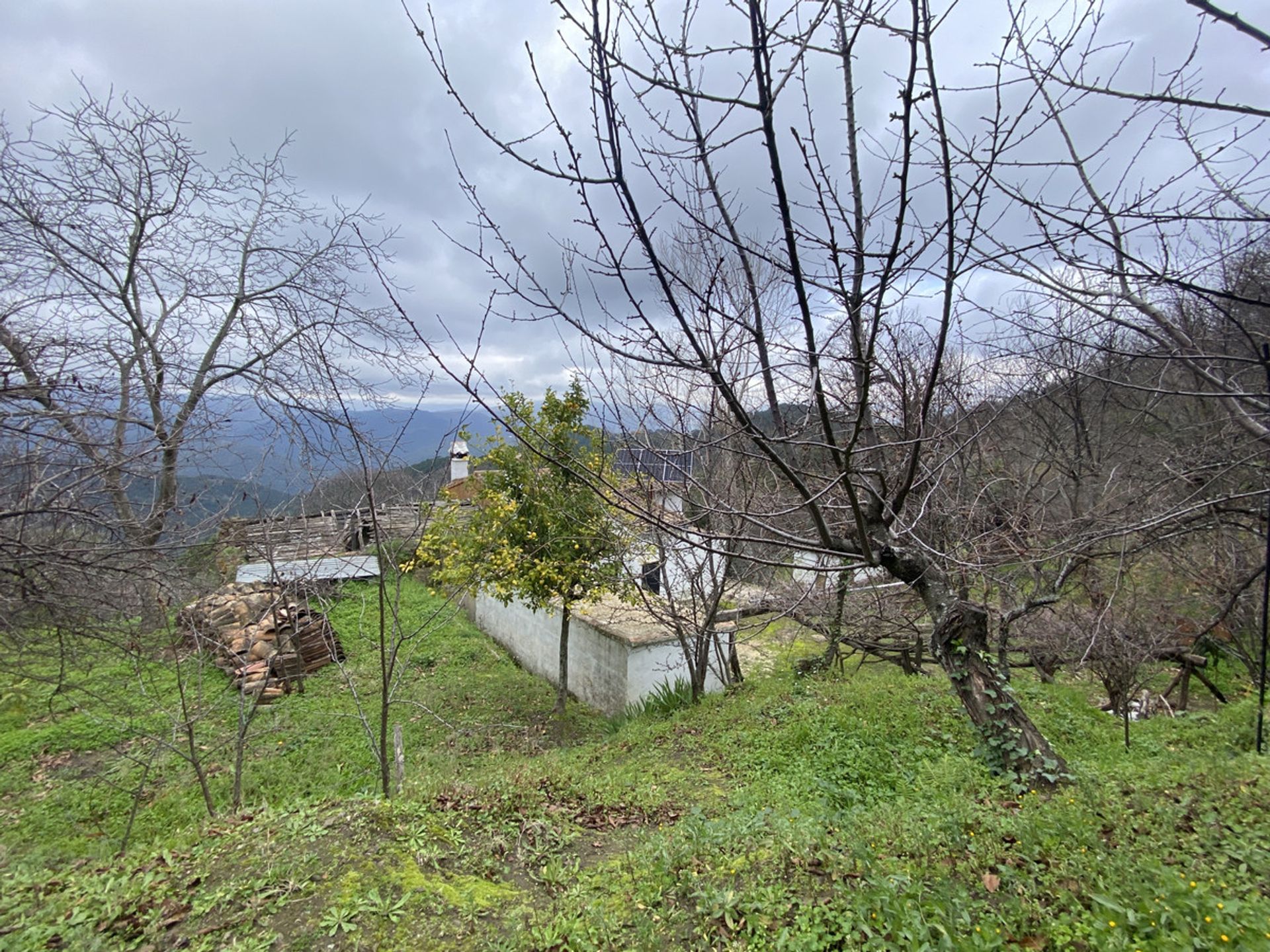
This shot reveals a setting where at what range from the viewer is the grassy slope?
217 centimetres

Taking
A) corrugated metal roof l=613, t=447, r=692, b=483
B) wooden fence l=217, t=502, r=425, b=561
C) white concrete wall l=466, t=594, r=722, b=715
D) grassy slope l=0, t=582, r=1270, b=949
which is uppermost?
corrugated metal roof l=613, t=447, r=692, b=483

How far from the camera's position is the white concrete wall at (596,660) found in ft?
26.8

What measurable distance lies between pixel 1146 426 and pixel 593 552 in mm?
11357

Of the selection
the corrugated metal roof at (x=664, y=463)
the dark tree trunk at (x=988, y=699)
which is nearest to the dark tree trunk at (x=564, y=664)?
the corrugated metal roof at (x=664, y=463)

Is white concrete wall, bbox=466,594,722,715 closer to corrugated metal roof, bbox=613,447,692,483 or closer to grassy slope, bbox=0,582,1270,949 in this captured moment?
grassy slope, bbox=0,582,1270,949

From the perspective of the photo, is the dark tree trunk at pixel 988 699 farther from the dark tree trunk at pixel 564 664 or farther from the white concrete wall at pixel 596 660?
the dark tree trunk at pixel 564 664

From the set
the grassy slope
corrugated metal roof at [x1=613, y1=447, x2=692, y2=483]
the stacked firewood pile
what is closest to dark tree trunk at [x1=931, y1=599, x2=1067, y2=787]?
the grassy slope

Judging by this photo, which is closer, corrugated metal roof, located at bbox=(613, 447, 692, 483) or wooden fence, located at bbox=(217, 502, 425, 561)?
corrugated metal roof, located at bbox=(613, 447, 692, 483)

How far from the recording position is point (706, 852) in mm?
2887

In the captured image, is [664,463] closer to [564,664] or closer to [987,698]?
[987,698]

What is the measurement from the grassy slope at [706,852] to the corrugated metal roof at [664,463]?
5.89 ft

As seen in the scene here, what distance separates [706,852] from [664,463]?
6.68 ft

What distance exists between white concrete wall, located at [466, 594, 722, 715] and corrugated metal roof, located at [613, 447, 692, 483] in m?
4.64

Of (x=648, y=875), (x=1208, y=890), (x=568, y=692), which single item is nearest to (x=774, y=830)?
(x=648, y=875)
